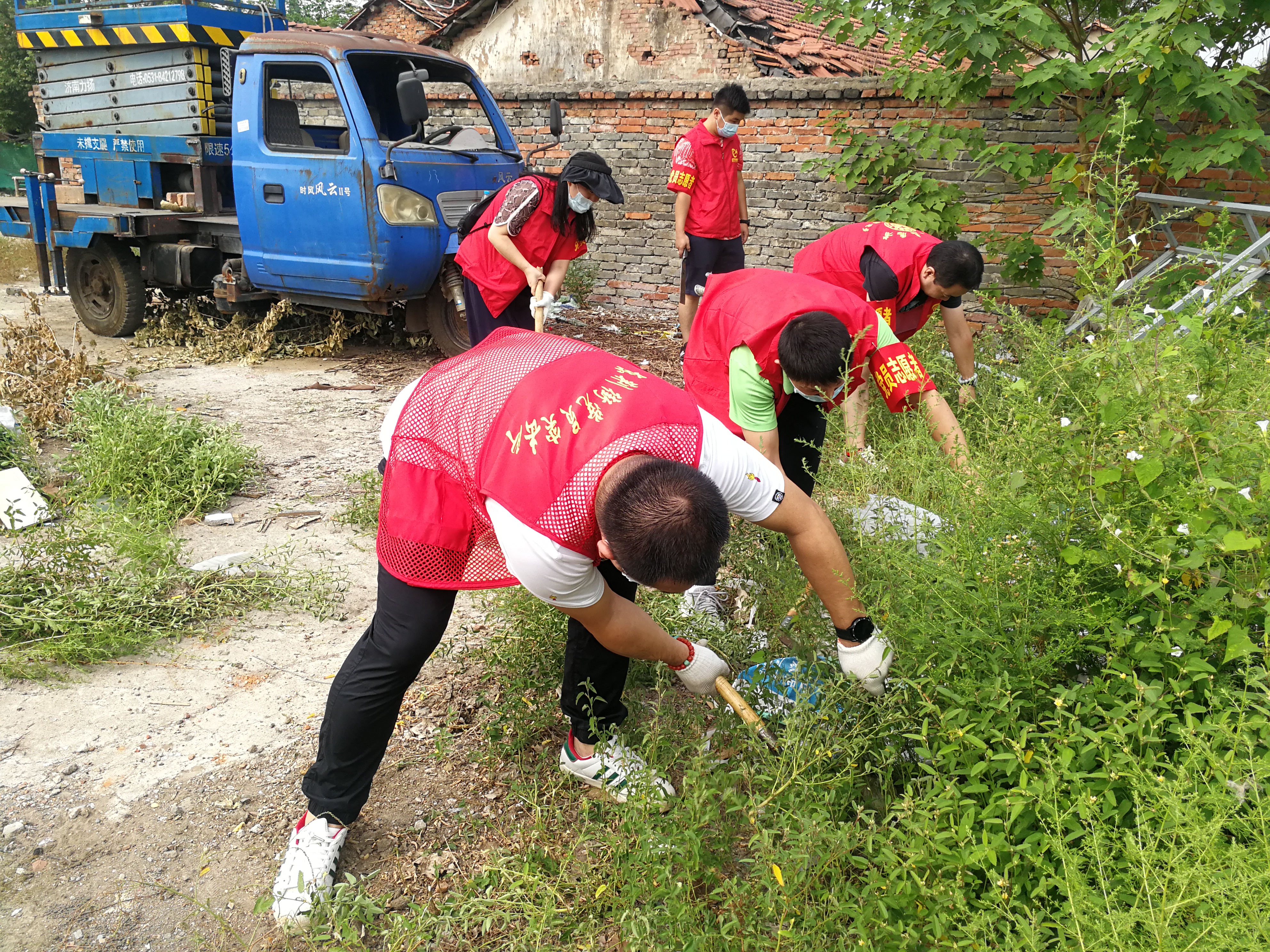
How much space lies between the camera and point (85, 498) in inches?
158

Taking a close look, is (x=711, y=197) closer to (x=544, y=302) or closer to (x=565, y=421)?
(x=544, y=302)

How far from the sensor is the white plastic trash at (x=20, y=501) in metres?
3.80

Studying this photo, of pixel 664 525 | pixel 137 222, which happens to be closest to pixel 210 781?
pixel 664 525

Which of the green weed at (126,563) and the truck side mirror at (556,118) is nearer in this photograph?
the green weed at (126,563)

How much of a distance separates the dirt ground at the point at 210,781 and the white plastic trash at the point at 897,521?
1158mm

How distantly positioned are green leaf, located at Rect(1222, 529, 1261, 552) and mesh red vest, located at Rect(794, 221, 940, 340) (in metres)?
2.18

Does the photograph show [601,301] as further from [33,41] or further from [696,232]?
[33,41]

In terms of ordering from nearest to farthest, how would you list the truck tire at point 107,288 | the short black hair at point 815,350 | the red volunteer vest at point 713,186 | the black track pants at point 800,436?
the short black hair at point 815,350 < the black track pants at point 800,436 < the red volunteer vest at point 713,186 < the truck tire at point 107,288

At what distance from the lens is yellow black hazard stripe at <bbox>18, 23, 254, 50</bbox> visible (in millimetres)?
7070

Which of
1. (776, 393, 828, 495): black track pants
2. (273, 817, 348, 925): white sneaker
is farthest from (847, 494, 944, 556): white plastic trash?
(273, 817, 348, 925): white sneaker

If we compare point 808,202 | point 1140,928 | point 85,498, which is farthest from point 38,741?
point 808,202

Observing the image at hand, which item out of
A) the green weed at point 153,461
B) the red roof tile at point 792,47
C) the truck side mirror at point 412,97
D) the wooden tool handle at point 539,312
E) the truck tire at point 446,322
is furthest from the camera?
the red roof tile at point 792,47

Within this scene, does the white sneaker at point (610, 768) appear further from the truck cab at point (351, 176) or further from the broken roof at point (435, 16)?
the broken roof at point (435, 16)

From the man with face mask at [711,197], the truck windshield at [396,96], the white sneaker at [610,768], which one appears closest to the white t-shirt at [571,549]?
the white sneaker at [610,768]
